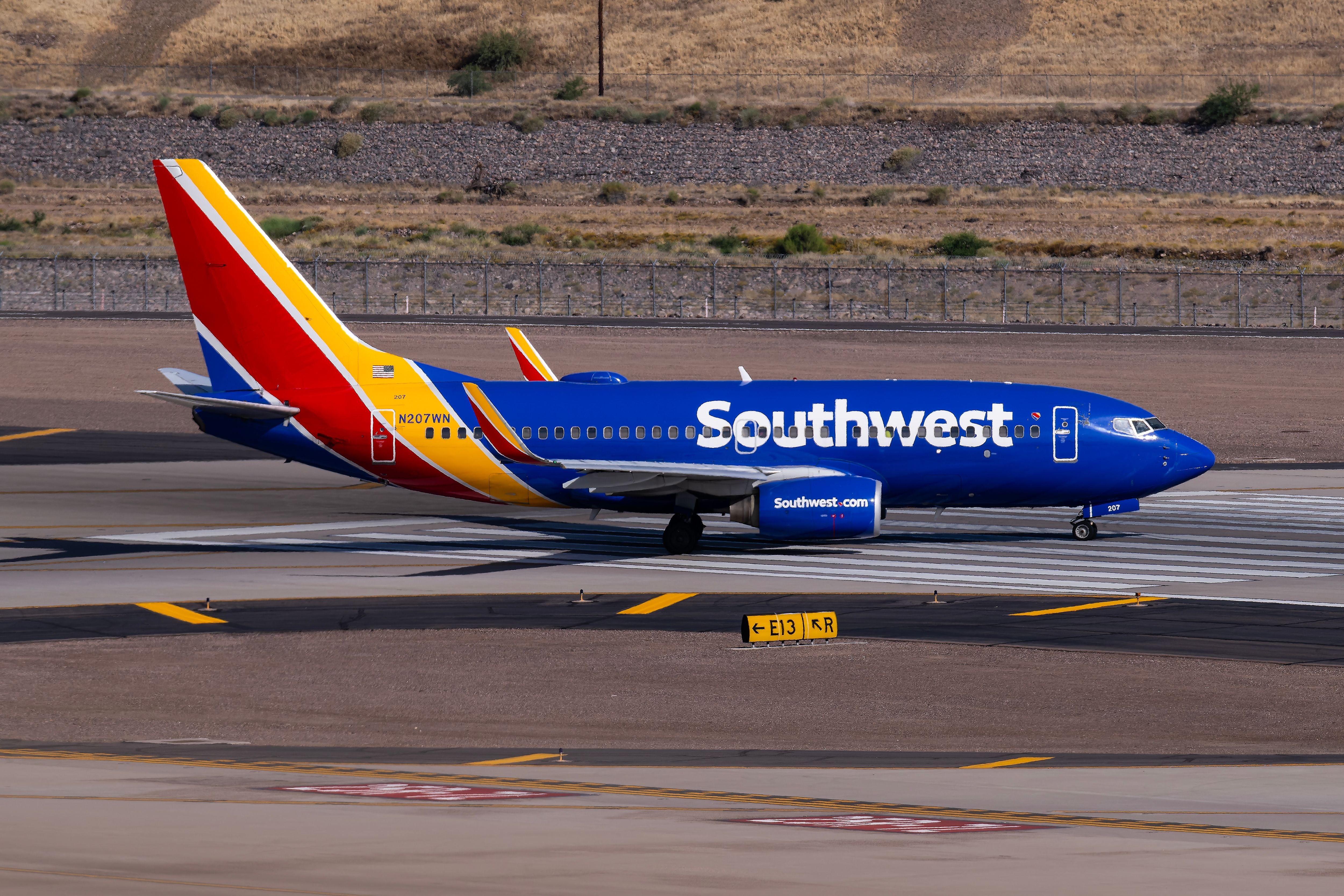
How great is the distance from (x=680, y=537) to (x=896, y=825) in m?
28.0

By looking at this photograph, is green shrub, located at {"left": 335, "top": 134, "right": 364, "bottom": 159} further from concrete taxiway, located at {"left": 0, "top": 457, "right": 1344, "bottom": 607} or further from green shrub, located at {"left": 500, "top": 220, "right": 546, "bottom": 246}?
concrete taxiway, located at {"left": 0, "top": 457, "right": 1344, "bottom": 607}

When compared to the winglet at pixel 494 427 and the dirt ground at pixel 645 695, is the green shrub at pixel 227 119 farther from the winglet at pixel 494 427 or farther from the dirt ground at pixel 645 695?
the dirt ground at pixel 645 695

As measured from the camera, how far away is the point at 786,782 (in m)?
22.7

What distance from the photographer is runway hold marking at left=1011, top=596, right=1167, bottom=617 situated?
1486 inches

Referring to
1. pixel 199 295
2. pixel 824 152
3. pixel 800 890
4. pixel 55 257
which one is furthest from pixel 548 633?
pixel 824 152

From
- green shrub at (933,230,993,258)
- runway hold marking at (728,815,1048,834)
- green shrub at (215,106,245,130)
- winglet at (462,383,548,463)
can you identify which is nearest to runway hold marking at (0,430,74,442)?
winglet at (462,383,548,463)

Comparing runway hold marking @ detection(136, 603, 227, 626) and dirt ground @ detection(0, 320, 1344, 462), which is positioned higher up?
dirt ground @ detection(0, 320, 1344, 462)

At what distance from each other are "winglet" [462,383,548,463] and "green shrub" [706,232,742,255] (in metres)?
102

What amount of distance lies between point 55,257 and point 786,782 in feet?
374

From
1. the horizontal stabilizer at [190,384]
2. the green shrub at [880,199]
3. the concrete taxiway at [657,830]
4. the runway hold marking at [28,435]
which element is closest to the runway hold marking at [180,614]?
the horizontal stabilizer at [190,384]

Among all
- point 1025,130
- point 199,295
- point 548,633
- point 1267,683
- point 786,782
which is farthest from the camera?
point 1025,130

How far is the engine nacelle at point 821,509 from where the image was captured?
145ft

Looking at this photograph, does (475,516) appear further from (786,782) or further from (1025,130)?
(1025,130)

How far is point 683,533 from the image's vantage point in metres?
47.1
